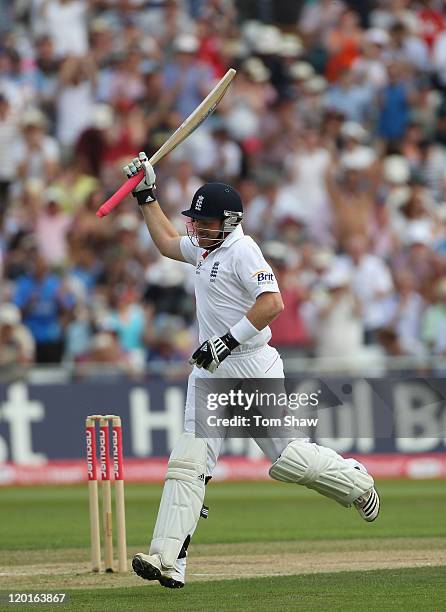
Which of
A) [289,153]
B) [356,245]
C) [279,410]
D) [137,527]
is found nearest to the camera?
[279,410]

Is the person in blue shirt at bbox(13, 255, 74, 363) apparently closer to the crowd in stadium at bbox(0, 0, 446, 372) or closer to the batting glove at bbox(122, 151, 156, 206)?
the crowd in stadium at bbox(0, 0, 446, 372)

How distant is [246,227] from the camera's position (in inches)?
632

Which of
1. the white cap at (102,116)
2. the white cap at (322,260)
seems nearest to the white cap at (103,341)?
the white cap at (322,260)

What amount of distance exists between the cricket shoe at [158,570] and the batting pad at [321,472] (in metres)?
0.69

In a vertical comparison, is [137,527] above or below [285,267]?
below

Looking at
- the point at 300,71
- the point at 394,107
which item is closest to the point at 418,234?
the point at 394,107

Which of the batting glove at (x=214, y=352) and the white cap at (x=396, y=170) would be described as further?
the white cap at (x=396, y=170)

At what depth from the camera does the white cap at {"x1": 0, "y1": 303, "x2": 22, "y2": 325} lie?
14266 mm

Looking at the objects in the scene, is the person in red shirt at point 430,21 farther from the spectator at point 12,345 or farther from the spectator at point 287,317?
the spectator at point 12,345

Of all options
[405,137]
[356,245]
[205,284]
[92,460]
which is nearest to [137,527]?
[92,460]

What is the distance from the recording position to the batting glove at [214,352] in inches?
287

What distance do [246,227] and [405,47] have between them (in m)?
3.61

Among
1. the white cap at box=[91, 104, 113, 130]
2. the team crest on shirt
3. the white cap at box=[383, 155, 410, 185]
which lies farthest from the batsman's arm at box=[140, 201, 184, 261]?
the white cap at box=[383, 155, 410, 185]

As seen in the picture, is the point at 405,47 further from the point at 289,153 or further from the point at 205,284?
the point at 205,284
